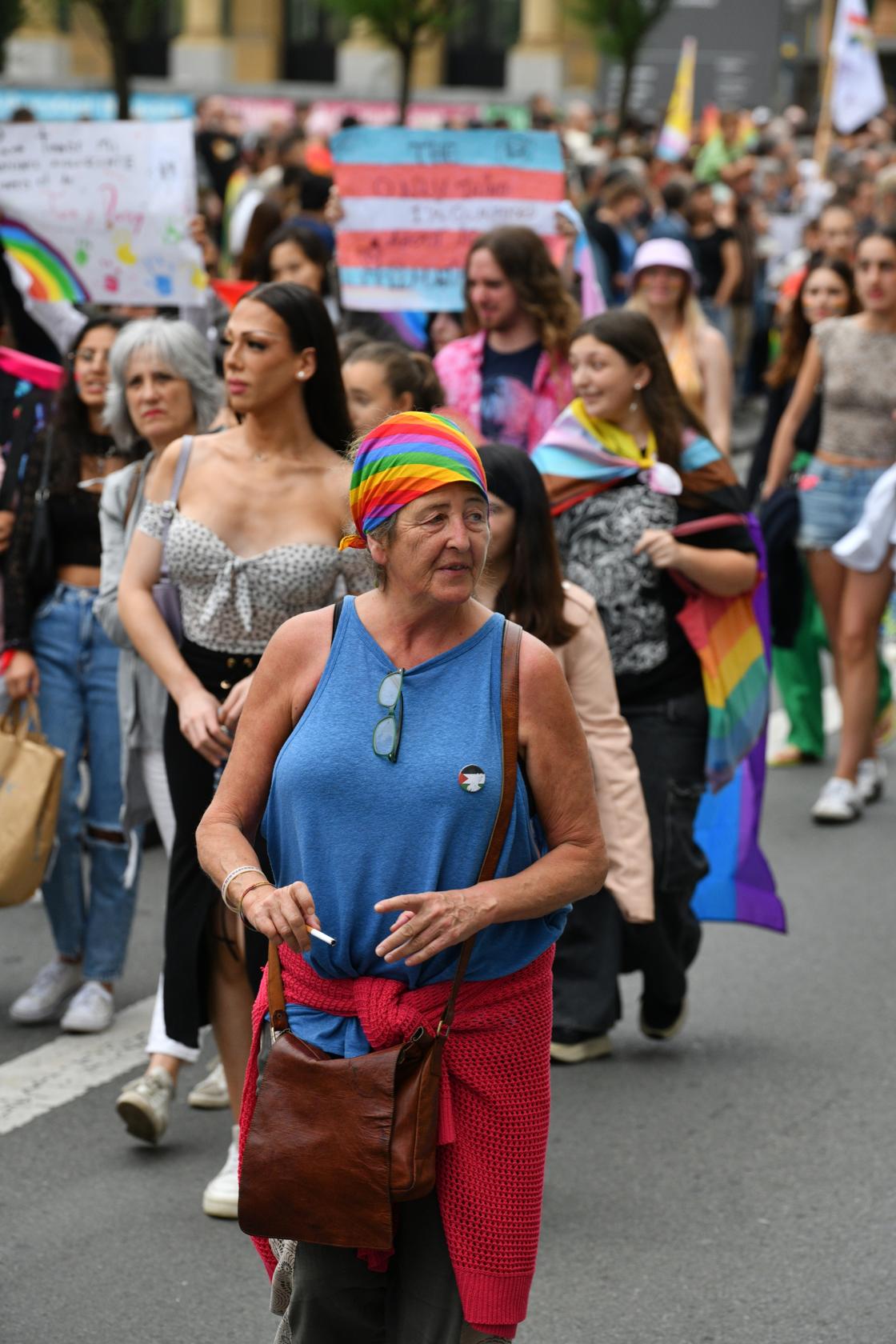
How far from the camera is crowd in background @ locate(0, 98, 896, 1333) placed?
15.0ft

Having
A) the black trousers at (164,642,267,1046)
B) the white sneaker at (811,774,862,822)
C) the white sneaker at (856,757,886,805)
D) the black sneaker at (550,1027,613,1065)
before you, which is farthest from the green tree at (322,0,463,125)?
the black trousers at (164,642,267,1046)

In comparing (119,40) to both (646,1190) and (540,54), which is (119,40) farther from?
(540,54)

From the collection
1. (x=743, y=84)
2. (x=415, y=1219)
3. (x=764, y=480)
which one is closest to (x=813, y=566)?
(x=764, y=480)

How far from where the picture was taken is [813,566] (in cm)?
834

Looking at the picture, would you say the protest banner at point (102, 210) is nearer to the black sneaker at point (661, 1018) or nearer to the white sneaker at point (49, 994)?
the white sneaker at point (49, 994)

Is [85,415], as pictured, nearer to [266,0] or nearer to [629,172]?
[629,172]

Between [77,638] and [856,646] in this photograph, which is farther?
[856,646]

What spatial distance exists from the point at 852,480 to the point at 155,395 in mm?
3785

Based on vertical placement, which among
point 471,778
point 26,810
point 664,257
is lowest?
point 26,810

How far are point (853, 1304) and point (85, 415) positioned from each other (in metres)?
3.23

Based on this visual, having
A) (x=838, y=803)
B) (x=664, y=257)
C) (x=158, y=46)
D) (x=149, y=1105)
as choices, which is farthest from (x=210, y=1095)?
(x=158, y=46)

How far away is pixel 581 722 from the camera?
4012 mm

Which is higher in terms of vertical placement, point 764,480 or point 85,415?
point 85,415

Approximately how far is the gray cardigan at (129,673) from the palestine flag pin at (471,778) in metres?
2.09
